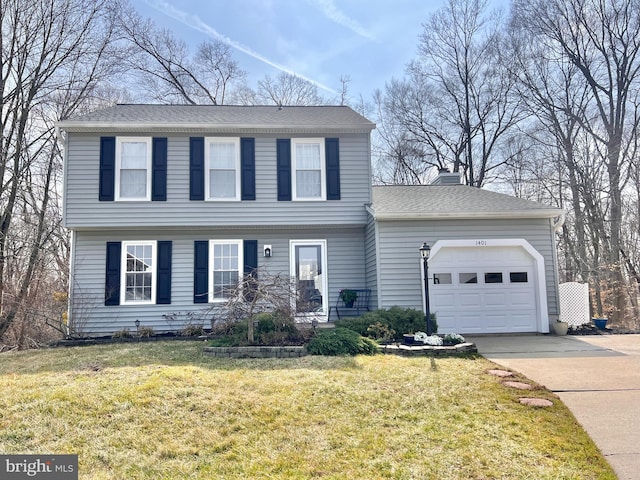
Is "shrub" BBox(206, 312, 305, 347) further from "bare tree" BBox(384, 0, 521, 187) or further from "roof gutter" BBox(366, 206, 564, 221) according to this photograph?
"bare tree" BBox(384, 0, 521, 187)

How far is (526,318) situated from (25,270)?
47.3 ft

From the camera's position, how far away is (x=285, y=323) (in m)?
8.07

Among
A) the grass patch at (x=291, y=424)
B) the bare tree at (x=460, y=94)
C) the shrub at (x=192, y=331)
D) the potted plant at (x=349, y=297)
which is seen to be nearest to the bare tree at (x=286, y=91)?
the bare tree at (x=460, y=94)

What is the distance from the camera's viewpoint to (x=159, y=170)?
10.7 meters

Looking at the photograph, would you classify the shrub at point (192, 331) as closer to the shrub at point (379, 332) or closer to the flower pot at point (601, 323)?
the shrub at point (379, 332)

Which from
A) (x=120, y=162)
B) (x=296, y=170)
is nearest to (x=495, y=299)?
(x=296, y=170)

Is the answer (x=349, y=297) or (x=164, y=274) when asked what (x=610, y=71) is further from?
(x=164, y=274)

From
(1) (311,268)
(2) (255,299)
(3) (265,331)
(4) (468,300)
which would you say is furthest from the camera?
(1) (311,268)

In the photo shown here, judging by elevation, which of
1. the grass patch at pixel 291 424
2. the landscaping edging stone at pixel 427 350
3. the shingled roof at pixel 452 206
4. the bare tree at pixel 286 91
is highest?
the bare tree at pixel 286 91

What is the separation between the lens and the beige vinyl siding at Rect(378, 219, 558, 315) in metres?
10.0

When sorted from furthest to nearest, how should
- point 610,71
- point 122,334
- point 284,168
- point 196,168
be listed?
point 610,71 → point 284,168 → point 196,168 → point 122,334

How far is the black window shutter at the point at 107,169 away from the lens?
414 inches

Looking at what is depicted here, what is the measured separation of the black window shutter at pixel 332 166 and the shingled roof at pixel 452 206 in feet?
3.39

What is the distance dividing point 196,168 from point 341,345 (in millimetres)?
5961
